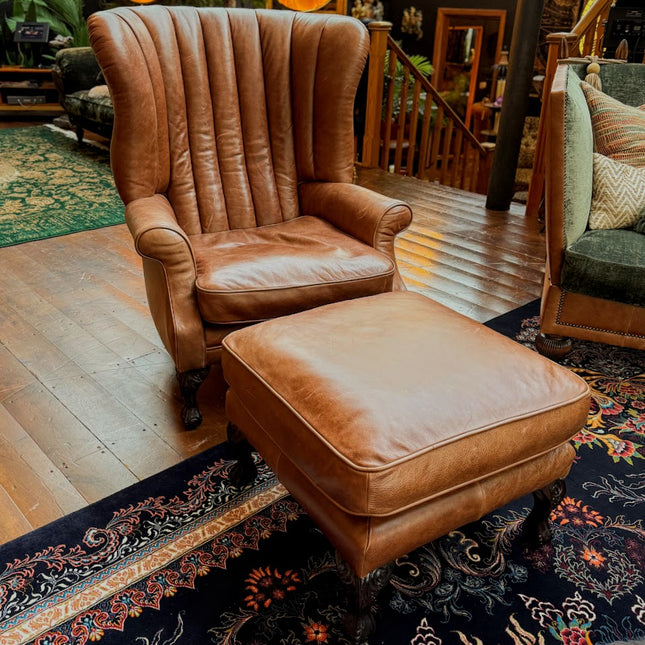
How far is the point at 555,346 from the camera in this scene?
7.25 ft

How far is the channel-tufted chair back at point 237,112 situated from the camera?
199cm

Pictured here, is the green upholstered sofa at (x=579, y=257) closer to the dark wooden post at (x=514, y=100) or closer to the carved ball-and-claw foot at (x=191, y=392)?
the carved ball-and-claw foot at (x=191, y=392)

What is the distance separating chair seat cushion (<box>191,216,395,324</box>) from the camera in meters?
1.73

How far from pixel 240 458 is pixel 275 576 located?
33cm

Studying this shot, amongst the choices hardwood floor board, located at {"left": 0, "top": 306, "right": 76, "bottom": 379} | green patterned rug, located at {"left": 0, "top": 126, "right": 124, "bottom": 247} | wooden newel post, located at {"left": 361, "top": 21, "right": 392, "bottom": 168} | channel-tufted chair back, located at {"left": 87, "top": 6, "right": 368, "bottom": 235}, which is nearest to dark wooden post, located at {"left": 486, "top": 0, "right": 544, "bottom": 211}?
wooden newel post, located at {"left": 361, "top": 21, "right": 392, "bottom": 168}

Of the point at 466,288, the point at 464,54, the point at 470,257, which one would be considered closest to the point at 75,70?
the point at 470,257

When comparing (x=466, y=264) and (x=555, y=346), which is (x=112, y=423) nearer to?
(x=555, y=346)

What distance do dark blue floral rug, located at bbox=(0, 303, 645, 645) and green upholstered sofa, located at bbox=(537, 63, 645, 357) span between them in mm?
641

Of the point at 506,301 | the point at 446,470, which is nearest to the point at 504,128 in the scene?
the point at 506,301

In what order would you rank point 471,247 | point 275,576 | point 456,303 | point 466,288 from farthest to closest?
1. point 471,247
2. point 466,288
3. point 456,303
4. point 275,576

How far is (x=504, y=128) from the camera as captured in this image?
381 cm

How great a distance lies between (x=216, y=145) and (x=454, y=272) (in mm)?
1384

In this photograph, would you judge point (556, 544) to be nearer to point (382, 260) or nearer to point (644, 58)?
point (382, 260)

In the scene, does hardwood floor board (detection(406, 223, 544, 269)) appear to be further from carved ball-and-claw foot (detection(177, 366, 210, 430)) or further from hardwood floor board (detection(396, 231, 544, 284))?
carved ball-and-claw foot (detection(177, 366, 210, 430))
